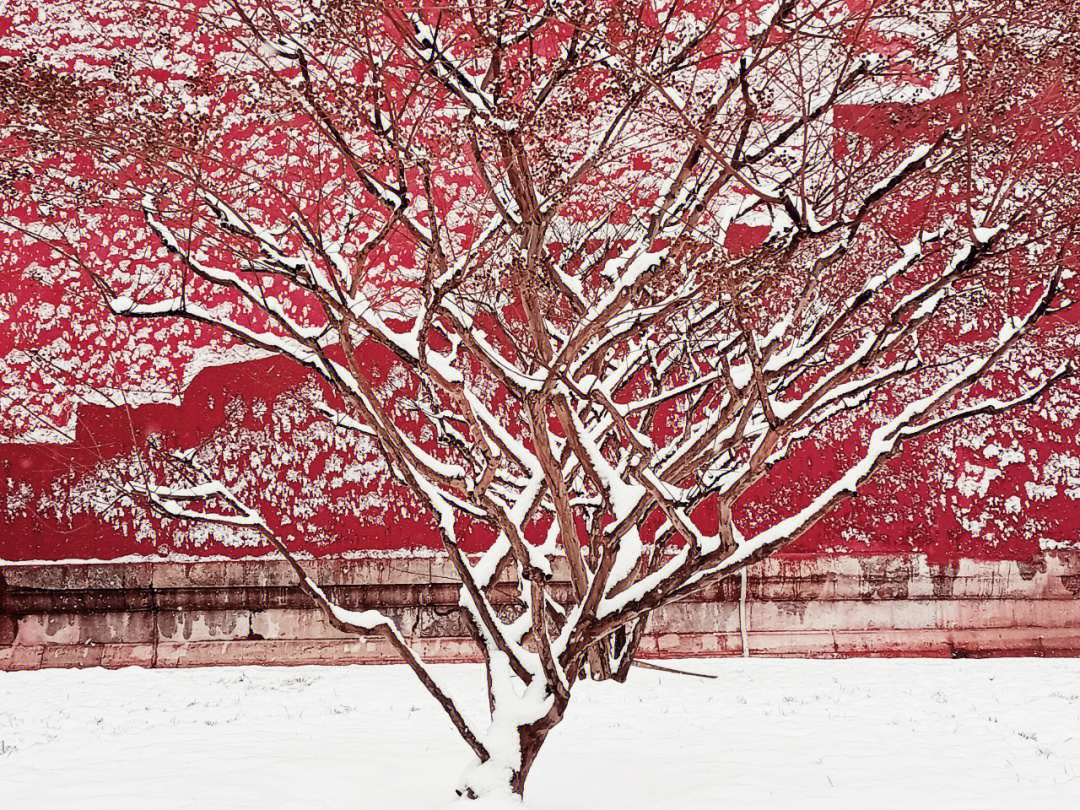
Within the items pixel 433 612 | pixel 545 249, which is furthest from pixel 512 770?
pixel 433 612

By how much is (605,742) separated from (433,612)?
3.25 meters

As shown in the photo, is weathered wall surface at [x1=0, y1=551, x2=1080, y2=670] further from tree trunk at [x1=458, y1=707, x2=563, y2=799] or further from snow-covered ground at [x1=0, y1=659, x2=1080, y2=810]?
tree trunk at [x1=458, y1=707, x2=563, y2=799]

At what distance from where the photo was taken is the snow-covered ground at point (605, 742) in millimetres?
2936

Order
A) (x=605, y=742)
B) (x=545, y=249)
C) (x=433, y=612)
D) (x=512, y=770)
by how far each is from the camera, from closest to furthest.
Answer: (x=512, y=770), (x=545, y=249), (x=605, y=742), (x=433, y=612)

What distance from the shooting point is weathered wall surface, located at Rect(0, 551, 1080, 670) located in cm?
676

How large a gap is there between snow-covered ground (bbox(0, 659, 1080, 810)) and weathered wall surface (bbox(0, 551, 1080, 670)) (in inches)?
29.7

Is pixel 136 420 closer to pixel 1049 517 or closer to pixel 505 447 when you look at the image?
pixel 505 447

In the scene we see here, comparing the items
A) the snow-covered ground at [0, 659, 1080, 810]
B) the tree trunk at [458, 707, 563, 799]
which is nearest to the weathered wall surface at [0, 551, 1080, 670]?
the snow-covered ground at [0, 659, 1080, 810]

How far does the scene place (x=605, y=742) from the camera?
12.3 feet

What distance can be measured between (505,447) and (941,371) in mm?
5132

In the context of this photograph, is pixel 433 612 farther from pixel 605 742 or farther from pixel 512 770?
pixel 512 770

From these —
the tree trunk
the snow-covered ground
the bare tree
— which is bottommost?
the snow-covered ground

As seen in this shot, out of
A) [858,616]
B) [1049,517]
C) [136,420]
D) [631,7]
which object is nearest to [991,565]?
[1049,517]

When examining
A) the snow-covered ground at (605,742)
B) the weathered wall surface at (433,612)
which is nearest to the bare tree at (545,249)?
the snow-covered ground at (605,742)
